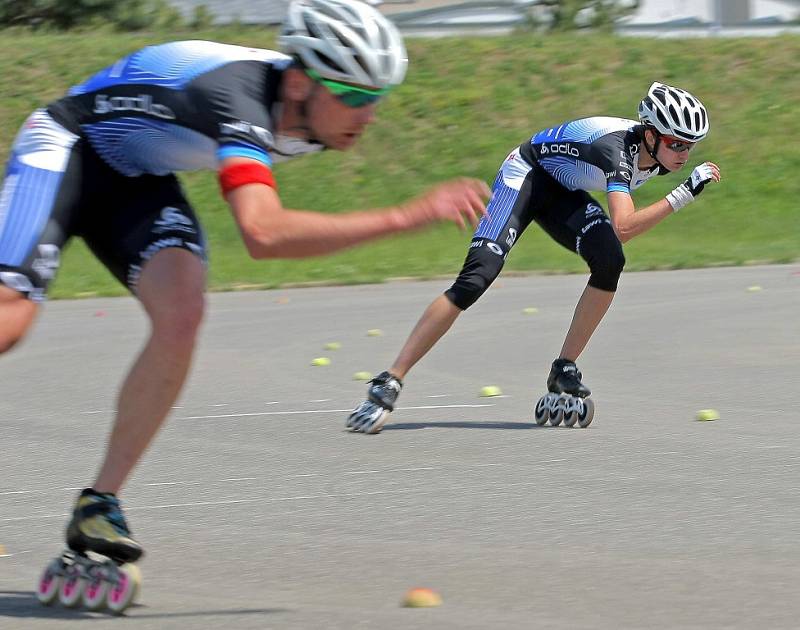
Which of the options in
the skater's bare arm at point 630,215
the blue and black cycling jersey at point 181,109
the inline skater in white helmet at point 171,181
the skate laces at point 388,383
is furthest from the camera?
the skate laces at point 388,383

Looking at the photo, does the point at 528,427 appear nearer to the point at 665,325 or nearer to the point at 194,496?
the point at 194,496

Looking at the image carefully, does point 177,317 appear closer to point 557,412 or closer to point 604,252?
A: point 557,412

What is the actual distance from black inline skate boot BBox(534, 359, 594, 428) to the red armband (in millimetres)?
4104

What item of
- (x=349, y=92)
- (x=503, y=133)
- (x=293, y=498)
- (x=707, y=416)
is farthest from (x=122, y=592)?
(x=503, y=133)

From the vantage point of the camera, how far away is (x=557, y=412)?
8.16 metres

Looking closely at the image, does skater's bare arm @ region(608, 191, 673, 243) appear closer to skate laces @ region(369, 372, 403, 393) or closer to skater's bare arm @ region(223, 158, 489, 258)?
skate laces @ region(369, 372, 403, 393)

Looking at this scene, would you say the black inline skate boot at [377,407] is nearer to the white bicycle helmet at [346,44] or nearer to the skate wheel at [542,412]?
the skate wheel at [542,412]

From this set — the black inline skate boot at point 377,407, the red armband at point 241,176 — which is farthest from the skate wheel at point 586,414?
the red armband at point 241,176

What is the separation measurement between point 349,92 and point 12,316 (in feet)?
3.77

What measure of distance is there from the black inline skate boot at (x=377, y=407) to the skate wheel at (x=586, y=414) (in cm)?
94

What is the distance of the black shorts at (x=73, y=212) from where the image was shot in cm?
451

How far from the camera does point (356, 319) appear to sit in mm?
13648

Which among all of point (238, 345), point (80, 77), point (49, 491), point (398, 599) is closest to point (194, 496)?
point (49, 491)

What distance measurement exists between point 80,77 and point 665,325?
17.0 meters
